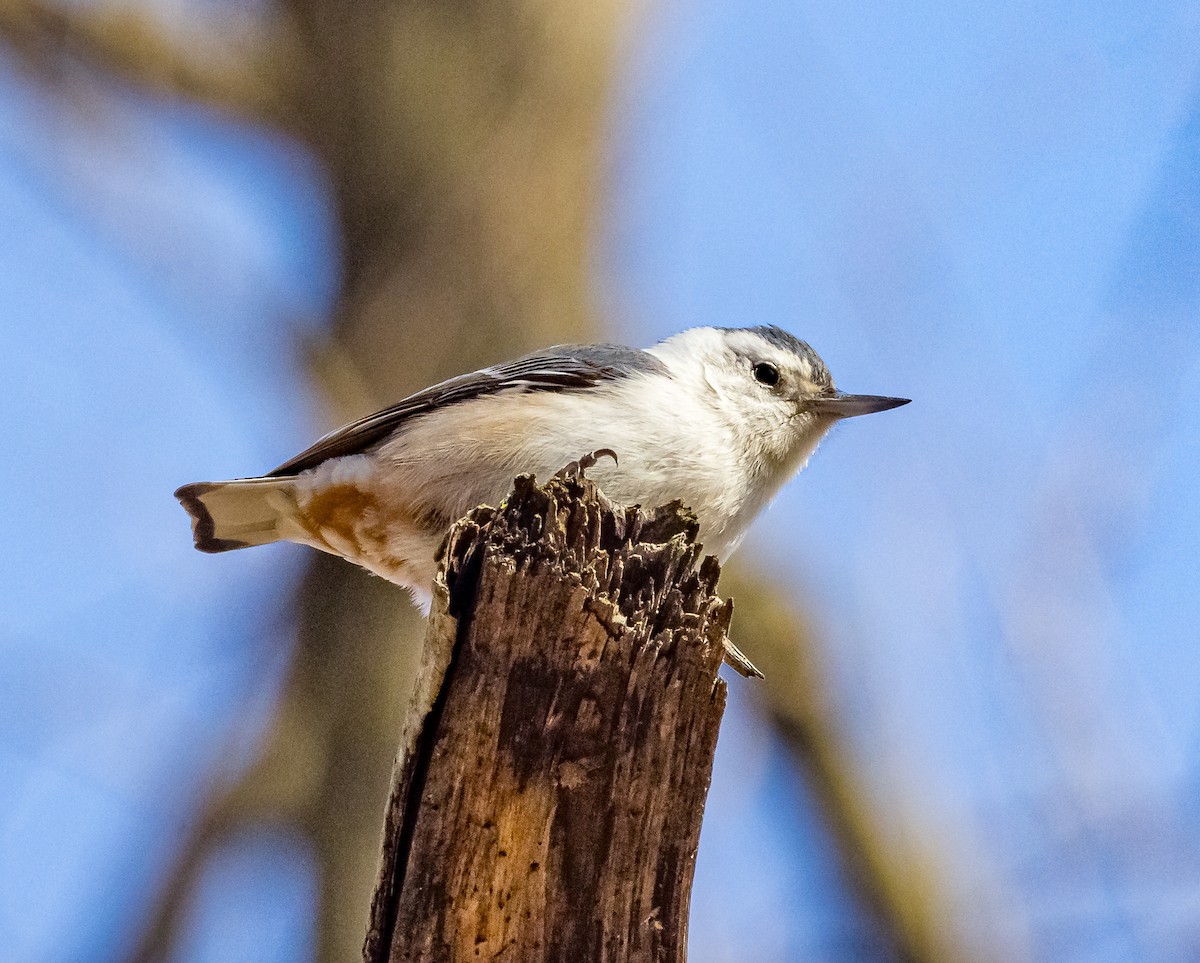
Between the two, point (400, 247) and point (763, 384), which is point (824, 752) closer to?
point (763, 384)

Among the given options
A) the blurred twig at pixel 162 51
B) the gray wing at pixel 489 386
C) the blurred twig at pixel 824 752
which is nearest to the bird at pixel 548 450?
the gray wing at pixel 489 386

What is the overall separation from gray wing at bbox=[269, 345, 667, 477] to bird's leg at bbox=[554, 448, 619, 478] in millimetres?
291

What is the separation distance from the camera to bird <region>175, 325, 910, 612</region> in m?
2.31

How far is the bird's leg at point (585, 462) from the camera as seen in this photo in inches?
80.8

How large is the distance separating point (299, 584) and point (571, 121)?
1902 mm

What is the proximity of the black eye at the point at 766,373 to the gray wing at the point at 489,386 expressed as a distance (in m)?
0.25

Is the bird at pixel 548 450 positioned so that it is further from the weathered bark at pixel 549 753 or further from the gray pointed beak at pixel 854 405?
the weathered bark at pixel 549 753

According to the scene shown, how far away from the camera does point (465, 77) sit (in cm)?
408

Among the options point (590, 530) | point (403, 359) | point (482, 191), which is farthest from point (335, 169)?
point (590, 530)

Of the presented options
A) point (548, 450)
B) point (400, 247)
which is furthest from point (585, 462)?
point (400, 247)

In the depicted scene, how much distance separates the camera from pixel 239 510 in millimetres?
2590

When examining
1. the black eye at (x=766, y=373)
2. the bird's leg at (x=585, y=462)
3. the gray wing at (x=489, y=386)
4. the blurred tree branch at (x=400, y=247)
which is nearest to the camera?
the bird's leg at (x=585, y=462)

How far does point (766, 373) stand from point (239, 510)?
1.19 metres

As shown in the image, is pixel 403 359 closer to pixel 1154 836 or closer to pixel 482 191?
pixel 482 191
